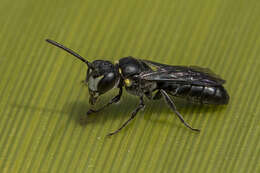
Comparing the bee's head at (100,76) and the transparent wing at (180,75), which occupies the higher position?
the transparent wing at (180,75)

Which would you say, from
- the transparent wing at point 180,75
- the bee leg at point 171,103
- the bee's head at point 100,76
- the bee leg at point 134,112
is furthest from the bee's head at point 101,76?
the bee leg at point 171,103

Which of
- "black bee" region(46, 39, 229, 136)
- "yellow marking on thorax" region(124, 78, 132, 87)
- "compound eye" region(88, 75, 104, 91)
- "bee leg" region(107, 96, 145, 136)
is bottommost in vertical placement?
"bee leg" region(107, 96, 145, 136)


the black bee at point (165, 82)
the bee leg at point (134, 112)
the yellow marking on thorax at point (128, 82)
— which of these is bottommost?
the bee leg at point (134, 112)

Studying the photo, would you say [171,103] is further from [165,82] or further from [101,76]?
[101,76]

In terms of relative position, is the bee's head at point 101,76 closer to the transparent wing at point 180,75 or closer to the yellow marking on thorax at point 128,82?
the yellow marking on thorax at point 128,82

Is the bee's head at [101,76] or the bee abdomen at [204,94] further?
the bee abdomen at [204,94]

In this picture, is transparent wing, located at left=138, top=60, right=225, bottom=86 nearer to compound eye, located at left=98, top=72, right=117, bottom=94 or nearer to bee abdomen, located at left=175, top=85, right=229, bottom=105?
bee abdomen, located at left=175, top=85, right=229, bottom=105

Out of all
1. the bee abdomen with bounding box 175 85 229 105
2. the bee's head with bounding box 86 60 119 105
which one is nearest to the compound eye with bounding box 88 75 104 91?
the bee's head with bounding box 86 60 119 105
